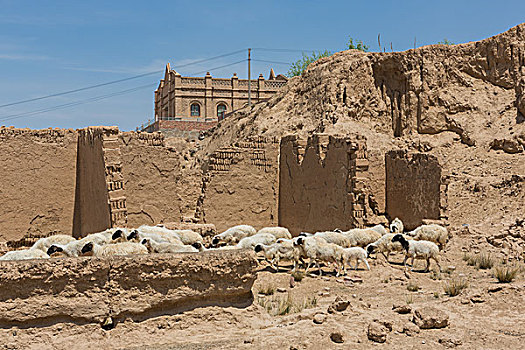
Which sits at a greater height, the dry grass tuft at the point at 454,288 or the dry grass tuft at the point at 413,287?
the dry grass tuft at the point at 454,288

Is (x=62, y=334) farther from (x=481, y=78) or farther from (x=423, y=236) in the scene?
(x=481, y=78)

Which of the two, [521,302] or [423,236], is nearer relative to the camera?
[521,302]

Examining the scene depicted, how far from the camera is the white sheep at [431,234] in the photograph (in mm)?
11156

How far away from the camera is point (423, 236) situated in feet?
36.6

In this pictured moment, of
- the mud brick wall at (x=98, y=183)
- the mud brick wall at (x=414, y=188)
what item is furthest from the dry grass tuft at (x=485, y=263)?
the mud brick wall at (x=98, y=183)

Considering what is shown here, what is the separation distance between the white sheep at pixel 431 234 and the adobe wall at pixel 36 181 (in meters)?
8.54

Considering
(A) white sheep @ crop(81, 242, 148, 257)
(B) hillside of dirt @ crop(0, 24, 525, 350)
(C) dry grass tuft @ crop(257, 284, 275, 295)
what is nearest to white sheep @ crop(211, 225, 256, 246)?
(B) hillside of dirt @ crop(0, 24, 525, 350)

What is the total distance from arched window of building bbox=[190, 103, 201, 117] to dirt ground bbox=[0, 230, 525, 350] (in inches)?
1583

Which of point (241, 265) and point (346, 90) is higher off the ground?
point (346, 90)

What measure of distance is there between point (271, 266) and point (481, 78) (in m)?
15.8

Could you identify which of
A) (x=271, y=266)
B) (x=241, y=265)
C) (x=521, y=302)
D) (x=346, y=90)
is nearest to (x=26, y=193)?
(x=271, y=266)

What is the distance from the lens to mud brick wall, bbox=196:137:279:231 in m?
14.0

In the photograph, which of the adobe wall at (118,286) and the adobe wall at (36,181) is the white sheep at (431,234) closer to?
the adobe wall at (118,286)

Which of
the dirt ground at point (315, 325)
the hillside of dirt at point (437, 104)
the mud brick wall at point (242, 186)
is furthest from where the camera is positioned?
the hillside of dirt at point (437, 104)
